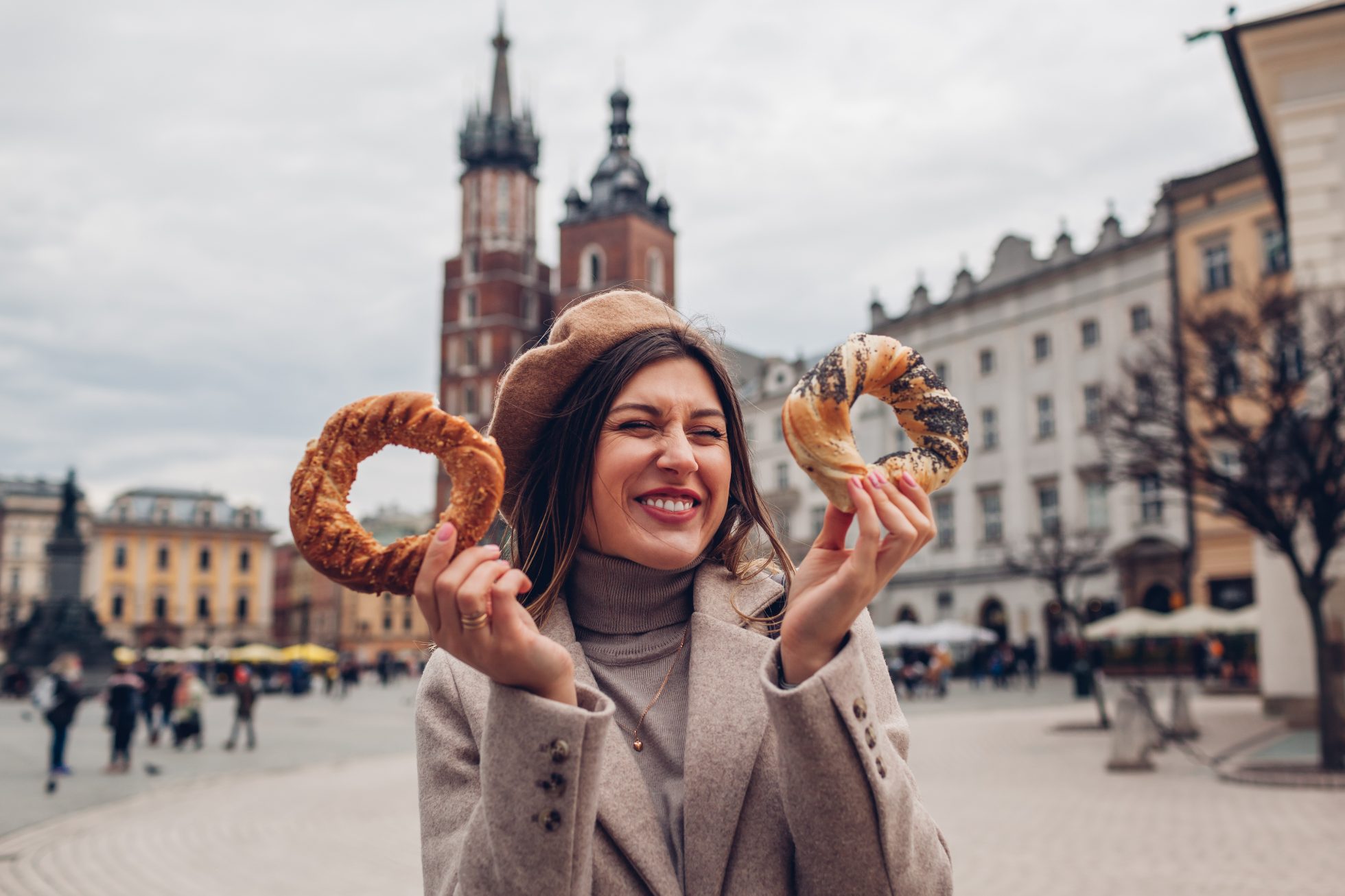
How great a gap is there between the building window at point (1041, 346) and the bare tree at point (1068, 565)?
7741 millimetres

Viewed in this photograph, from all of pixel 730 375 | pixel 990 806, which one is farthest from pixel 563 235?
pixel 730 375

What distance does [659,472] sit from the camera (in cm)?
225

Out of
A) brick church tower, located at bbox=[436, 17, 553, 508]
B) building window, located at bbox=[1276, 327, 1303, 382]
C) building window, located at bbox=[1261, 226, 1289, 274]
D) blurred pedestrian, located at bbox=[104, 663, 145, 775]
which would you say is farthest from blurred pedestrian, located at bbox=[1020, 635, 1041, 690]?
brick church tower, located at bbox=[436, 17, 553, 508]

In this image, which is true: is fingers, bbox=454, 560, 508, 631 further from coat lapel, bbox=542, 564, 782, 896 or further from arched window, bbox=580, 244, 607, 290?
arched window, bbox=580, 244, 607, 290

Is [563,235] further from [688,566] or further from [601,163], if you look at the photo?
[688,566]

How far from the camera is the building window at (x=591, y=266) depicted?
235 feet

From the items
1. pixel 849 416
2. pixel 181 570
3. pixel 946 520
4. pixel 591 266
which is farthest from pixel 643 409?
pixel 181 570

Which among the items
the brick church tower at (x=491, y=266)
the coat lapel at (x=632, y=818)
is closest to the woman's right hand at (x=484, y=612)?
the coat lapel at (x=632, y=818)

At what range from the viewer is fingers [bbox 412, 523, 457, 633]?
1884mm

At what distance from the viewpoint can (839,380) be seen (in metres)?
2.20

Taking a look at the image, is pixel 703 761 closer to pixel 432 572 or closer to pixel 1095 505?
pixel 432 572

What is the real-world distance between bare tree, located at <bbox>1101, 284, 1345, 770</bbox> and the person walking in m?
16.2

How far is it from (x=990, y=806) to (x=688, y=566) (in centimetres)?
1216

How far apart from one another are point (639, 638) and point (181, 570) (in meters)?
112
